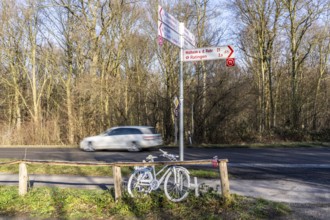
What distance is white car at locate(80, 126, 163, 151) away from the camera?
67.2ft

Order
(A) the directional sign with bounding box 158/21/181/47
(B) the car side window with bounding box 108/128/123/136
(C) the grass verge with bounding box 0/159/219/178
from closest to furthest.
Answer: (A) the directional sign with bounding box 158/21/181/47 < (C) the grass verge with bounding box 0/159/219/178 < (B) the car side window with bounding box 108/128/123/136

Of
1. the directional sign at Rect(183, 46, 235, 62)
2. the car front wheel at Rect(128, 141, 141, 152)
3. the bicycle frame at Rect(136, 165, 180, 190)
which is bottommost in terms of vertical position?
the car front wheel at Rect(128, 141, 141, 152)

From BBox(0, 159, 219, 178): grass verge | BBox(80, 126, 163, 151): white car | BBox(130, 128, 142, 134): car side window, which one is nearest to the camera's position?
BBox(0, 159, 219, 178): grass verge

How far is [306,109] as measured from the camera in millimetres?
31938

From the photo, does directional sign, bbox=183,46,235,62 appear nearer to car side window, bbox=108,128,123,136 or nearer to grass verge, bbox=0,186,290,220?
grass verge, bbox=0,186,290,220

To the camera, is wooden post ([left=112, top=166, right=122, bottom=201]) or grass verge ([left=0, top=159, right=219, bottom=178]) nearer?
wooden post ([left=112, top=166, right=122, bottom=201])

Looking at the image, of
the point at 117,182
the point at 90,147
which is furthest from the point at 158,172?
the point at 90,147

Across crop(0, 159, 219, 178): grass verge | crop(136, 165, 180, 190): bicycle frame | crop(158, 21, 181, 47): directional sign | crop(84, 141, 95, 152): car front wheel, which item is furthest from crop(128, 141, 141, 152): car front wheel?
crop(158, 21, 181, 47): directional sign

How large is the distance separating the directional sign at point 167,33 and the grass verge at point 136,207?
304cm

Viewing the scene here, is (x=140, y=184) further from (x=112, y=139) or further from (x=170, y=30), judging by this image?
(x=112, y=139)

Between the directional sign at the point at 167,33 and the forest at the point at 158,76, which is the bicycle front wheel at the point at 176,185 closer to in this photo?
the directional sign at the point at 167,33

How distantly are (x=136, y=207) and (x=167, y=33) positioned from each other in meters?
3.31

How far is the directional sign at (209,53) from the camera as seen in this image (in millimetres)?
6824

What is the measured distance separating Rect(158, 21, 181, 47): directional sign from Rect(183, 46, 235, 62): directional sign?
32 cm
